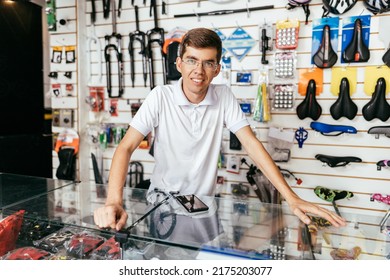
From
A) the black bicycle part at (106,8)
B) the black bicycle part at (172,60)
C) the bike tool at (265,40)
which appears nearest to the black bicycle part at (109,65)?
the black bicycle part at (106,8)

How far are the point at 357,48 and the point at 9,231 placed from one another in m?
2.85

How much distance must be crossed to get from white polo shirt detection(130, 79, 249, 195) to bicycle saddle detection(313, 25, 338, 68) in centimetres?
138

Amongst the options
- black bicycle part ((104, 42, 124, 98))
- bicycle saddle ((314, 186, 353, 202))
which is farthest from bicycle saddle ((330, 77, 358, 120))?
black bicycle part ((104, 42, 124, 98))

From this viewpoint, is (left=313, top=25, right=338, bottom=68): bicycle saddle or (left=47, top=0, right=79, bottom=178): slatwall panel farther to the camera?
(left=47, top=0, right=79, bottom=178): slatwall panel

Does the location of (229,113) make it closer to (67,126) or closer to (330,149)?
(330,149)

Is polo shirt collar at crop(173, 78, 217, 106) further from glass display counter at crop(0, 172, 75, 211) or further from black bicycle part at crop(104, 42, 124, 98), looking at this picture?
black bicycle part at crop(104, 42, 124, 98)

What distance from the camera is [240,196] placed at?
3410 mm

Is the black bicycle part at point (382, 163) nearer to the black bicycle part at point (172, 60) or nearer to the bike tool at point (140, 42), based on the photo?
the black bicycle part at point (172, 60)

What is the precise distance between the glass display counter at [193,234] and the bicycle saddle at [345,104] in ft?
→ 5.82

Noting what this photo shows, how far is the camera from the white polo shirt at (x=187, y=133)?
6.43ft

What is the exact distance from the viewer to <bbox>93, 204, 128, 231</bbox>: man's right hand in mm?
1220

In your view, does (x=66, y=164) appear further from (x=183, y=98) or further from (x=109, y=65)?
(x=183, y=98)
